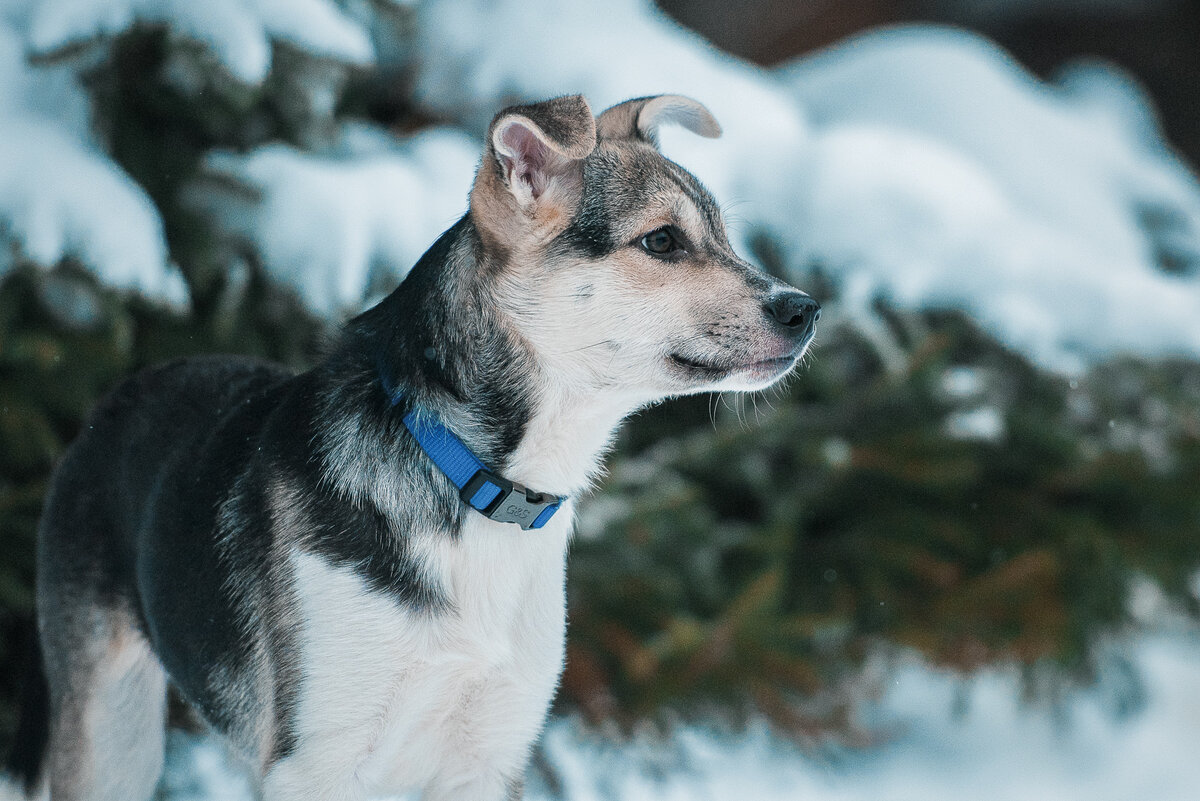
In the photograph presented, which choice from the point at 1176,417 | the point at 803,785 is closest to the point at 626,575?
the point at 803,785

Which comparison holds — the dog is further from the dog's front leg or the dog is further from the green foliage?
the green foliage

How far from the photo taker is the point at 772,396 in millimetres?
4703

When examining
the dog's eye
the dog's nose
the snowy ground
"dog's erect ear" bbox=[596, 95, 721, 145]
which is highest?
"dog's erect ear" bbox=[596, 95, 721, 145]

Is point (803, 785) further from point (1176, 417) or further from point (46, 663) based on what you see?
point (46, 663)

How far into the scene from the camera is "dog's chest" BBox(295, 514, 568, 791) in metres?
2.15

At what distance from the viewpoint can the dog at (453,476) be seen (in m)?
2.18

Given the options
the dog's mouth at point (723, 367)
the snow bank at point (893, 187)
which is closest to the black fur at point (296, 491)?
the dog's mouth at point (723, 367)

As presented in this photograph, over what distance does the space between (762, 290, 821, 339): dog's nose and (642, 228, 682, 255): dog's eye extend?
0.24 m

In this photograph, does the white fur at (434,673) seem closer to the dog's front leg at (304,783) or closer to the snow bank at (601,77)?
the dog's front leg at (304,783)

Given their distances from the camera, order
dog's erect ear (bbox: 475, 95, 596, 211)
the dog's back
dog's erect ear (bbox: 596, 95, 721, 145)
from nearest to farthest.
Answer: dog's erect ear (bbox: 475, 95, 596, 211), the dog's back, dog's erect ear (bbox: 596, 95, 721, 145)

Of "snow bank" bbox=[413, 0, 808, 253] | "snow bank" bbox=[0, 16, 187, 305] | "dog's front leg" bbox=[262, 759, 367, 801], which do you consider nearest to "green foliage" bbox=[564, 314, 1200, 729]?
"snow bank" bbox=[413, 0, 808, 253]

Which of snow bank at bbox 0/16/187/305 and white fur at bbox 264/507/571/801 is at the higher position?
snow bank at bbox 0/16/187/305

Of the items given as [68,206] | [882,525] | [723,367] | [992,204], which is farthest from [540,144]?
[992,204]

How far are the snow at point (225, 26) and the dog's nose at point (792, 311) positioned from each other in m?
2.02
